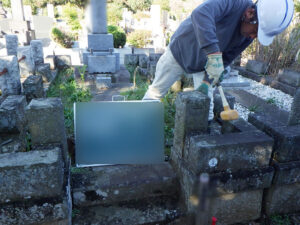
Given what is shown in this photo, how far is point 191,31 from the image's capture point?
2.61 metres

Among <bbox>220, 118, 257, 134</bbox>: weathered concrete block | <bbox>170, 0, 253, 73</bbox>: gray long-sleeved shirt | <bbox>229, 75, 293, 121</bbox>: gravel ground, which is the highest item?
<bbox>170, 0, 253, 73</bbox>: gray long-sleeved shirt

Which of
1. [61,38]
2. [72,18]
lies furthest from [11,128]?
[72,18]

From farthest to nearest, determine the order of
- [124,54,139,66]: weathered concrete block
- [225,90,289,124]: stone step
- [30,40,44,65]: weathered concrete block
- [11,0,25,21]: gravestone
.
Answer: [11,0,25,21]: gravestone
[124,54,139,66]: weathered concrete block
[30,40,44,65]: weathered concrete block
[225,90,289,124]: stone step

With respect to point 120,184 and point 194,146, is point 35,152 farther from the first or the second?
point 194,146

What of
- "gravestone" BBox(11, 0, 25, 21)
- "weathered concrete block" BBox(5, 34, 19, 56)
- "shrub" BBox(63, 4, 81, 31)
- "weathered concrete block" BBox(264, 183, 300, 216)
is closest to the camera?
"weathered concrete block" BBox(264, 183, 300, 216)

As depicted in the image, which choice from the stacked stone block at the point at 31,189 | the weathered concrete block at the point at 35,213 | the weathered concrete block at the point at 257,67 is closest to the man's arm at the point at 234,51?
the stacked stone block at the point at 31,189

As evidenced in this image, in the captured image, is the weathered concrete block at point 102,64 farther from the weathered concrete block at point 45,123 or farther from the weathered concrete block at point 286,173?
the weathered concrete block at point 286,173

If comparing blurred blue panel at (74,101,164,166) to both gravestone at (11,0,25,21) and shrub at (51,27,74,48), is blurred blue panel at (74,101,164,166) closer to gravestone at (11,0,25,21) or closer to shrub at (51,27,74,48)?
shrub at (51,27,74,48)

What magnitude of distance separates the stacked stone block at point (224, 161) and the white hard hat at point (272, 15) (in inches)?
38.5

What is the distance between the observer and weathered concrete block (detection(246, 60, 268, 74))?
6.36m

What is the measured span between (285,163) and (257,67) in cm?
515

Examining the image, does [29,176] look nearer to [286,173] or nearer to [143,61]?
[286,173]

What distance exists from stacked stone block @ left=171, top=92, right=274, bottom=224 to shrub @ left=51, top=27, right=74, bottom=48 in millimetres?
13037

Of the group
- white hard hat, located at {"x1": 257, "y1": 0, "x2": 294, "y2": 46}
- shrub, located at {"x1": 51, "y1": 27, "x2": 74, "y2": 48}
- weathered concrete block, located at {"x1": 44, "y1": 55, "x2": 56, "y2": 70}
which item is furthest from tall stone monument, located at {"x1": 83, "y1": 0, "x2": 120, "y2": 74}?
shrub, located at {"x1": 51, "y1": 27, "x2": 74, "y2": 48}
